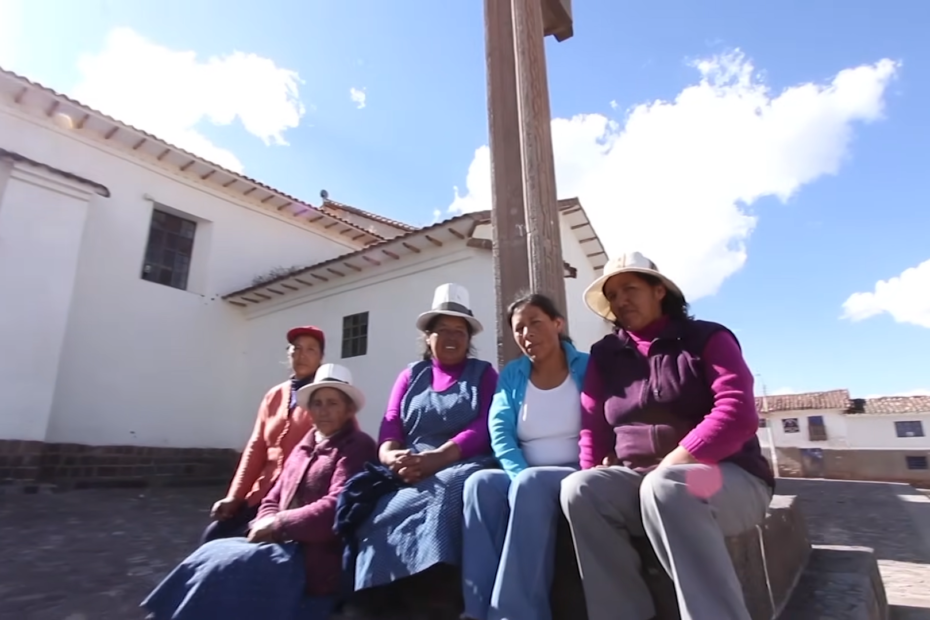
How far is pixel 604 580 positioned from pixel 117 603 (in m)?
2.46

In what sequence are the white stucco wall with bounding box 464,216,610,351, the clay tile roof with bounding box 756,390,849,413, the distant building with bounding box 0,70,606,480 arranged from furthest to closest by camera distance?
the clay tile roof with bounding box 756,390,849,413 < the white stucco wall with bounding box 464,216,610,351 < the distant building with bounding box 0,70,606,480

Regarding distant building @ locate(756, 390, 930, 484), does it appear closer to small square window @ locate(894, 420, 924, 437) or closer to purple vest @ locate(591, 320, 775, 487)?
small square window @ locate(894, 420, 924, 437)

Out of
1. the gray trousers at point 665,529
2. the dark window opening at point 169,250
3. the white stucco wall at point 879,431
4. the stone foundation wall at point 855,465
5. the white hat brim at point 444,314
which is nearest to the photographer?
the gray trousers at point 665,529

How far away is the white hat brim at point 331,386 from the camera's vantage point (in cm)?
243

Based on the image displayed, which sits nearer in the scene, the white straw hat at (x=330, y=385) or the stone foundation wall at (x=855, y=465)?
the white straw hat at (x=330, y=385)

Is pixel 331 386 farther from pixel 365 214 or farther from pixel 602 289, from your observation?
pixel 365 214

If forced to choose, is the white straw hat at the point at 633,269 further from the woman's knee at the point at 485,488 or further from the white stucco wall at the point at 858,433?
the white stucco wall at the point at 858,433

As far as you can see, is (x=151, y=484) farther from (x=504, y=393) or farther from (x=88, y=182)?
(x=504, y=393)

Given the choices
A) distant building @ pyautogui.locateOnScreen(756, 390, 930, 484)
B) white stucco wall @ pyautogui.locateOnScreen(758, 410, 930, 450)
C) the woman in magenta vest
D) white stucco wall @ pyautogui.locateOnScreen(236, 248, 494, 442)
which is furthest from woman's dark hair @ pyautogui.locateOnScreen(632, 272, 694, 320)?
white stucco wall @ pyautogui.locateOnScreen(758, 410, 930, 450)

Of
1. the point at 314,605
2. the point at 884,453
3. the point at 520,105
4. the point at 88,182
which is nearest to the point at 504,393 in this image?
the point at 314,605

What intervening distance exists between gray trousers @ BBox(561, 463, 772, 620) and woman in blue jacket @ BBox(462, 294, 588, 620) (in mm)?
123

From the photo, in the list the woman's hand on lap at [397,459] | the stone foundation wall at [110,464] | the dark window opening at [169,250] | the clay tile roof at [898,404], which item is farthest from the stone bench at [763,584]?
the clay tile roof at [898,404]

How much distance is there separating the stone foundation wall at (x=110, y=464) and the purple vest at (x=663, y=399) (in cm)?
771

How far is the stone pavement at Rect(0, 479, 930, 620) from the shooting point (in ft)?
8.51
